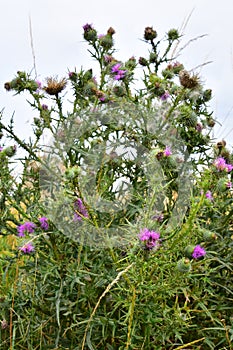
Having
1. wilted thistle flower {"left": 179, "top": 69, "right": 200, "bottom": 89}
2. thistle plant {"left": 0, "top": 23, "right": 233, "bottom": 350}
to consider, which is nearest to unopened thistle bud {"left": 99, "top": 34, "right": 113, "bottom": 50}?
thistle plant {"left": 0, "top": 23, "right": 233, "bottom": 350}

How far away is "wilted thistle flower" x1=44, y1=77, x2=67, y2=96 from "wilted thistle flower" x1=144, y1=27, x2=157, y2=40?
504 millimetres

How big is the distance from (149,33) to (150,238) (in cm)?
106

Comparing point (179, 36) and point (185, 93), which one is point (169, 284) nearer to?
point (185, 93)

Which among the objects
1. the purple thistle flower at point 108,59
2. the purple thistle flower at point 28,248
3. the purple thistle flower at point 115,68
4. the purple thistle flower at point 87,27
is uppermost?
the purple thistle flower at point 87,27

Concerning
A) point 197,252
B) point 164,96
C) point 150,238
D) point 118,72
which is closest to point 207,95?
point 164,96

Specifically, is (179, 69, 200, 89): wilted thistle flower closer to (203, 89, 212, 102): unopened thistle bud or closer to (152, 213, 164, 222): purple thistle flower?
(203, 89, 212, 102): unopened thistle bud

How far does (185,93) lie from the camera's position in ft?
6.98

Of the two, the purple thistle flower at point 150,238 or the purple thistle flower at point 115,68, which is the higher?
the purple thistle flower at point 115,68

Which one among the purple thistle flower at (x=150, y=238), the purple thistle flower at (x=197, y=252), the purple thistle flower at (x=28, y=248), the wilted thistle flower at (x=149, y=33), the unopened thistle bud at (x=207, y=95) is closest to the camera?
the purple thistle flower at (x=150, y=238)

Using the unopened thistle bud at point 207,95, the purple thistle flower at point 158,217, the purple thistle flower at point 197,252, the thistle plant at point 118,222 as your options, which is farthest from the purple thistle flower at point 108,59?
the purple thistle flower at point 197,252

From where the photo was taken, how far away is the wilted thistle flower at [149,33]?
7.84 feet

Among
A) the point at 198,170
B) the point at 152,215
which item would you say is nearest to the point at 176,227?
the point at 152,215

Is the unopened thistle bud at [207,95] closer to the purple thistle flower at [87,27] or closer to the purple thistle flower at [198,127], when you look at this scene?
the purple thistle flower at [198,127]

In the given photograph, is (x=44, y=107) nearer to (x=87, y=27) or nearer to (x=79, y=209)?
(x=87, y=27)
